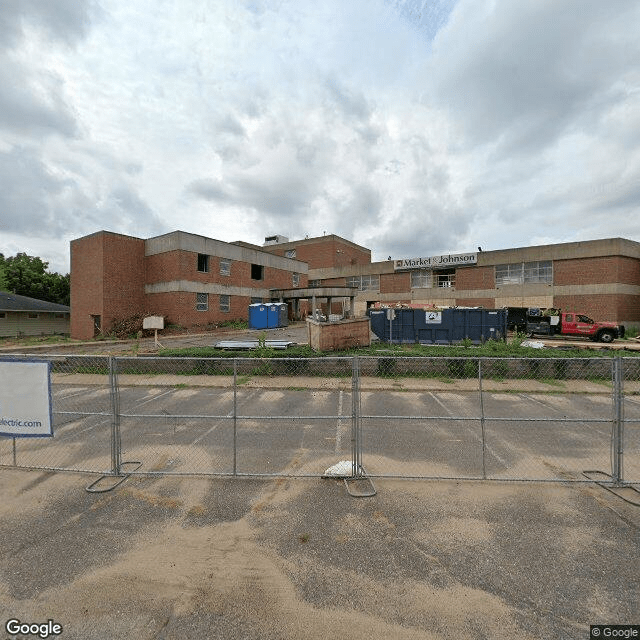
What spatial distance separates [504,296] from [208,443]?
129 feet

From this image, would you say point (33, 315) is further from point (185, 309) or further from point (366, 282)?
point (366, 282)

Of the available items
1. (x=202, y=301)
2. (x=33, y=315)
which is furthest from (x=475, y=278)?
(x=33, y=315)

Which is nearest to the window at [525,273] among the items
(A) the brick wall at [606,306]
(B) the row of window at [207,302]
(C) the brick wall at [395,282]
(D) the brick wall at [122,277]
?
(A) the brick wall at [606,306]

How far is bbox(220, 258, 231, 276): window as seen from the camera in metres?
34.6

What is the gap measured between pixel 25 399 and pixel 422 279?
43144mm

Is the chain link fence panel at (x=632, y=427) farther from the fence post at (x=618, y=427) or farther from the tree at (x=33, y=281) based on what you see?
the tree at (x=33, y=281)

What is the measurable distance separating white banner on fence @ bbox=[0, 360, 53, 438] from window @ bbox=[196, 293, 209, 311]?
27.0m

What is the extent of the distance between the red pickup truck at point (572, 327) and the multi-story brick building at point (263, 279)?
34.3 feet

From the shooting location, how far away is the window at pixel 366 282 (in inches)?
1865

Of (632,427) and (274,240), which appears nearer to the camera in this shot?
(632,427)

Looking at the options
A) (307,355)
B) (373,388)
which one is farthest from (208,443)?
(307,355)

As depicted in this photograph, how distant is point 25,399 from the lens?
5754 mm

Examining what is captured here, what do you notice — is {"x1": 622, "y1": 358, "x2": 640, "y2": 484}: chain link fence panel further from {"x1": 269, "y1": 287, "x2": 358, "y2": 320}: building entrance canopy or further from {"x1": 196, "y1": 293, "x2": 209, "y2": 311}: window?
{"x1": 196, "y1": 293, "x2": 209, "y2": 311}: window

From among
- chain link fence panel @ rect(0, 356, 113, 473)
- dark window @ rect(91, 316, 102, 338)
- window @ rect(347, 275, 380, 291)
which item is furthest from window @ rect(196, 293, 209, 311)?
window @ rect(347, 275, 380, 291)
